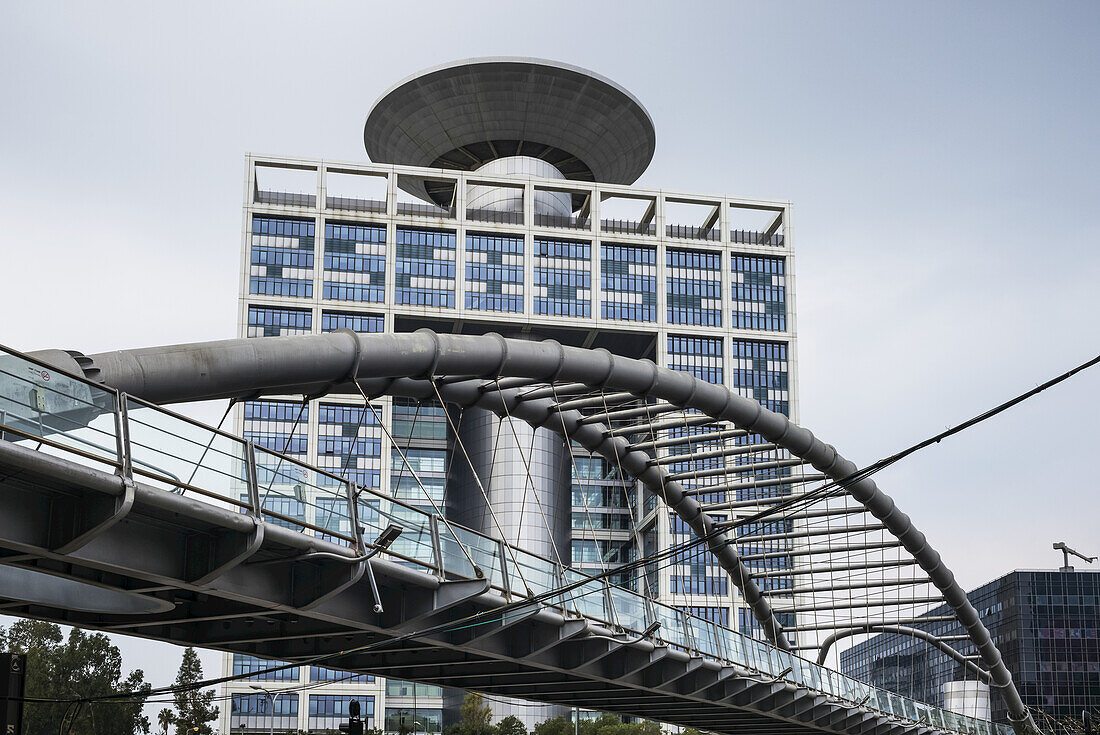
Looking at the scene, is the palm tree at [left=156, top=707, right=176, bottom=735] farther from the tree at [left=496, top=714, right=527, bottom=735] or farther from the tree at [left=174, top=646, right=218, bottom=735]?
the tree at [left=496, top=714, right=527, bottom=735]

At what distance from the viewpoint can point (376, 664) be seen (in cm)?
2620

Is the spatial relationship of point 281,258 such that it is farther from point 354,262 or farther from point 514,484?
point 514,484

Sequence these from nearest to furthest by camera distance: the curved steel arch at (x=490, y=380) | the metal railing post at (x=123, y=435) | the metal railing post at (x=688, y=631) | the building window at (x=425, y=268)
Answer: the metal railing post at (x=123, y=435), the curved steel arch at (x=490, y=380), the metal railing post at (x=688, y=631), the building window at (x=425, y=268)

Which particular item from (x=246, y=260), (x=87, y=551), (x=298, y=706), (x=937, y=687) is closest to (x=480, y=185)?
(x=246, y=260)

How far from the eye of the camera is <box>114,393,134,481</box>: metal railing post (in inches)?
591

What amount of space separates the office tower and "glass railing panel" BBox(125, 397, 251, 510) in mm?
89568

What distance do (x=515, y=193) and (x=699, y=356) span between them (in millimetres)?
22877

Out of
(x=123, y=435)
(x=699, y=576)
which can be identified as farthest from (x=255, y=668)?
(x=123, y=435)

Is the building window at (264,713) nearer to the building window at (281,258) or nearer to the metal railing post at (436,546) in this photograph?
the building window at (281,258)

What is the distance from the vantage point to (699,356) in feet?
373

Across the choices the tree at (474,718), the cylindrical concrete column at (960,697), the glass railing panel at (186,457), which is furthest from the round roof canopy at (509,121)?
the glass railing panel at (186,457)

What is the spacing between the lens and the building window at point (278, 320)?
108 m

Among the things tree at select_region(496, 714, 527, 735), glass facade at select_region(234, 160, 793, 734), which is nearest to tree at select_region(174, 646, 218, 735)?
tree at select_region(496, 714, 527, 735)

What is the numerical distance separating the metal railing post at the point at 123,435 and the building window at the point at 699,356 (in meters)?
98.1
